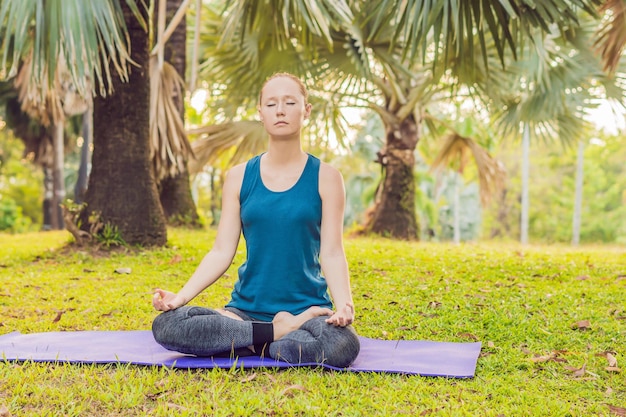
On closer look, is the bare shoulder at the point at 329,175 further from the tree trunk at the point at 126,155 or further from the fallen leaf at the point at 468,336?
the tree trunk at the point at 126,155

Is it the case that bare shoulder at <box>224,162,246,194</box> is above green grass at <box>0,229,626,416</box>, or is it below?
above

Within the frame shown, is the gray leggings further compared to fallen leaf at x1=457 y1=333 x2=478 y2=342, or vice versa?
fallen leaf at x1=457 y1=333 x2=478 y2=342

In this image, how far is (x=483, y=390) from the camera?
2885 millimetres

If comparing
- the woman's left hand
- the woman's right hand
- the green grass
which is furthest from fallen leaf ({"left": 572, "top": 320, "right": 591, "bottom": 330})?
→ the woman's right hand

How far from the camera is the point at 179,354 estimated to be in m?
3.29

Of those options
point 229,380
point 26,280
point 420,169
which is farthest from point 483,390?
point 420,169

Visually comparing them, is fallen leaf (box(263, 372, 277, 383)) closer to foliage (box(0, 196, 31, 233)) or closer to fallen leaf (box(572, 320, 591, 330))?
fallen leaf (box(572, 320, 591, 330))

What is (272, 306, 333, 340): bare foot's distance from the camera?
10.6 ft

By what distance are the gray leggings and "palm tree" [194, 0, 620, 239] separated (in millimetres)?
2437

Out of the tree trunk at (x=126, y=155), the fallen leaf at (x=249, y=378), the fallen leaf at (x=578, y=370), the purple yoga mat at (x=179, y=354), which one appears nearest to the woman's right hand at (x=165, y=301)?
the purple yoga mat at (x=179, y=354)

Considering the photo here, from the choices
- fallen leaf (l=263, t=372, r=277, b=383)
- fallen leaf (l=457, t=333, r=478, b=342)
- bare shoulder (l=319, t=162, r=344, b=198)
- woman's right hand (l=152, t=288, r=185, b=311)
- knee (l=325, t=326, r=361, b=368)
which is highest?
bare shoulder (l=319, t=162, r=344, b=198)

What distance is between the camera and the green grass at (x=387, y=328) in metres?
2.64

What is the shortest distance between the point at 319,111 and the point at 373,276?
3.73 metres

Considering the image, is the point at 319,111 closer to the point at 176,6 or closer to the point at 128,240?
the point at 176,6
